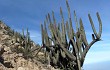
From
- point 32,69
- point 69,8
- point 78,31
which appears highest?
point 69,8

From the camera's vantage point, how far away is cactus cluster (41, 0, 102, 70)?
578 inches

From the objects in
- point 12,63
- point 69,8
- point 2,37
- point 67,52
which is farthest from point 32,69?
point 2,37

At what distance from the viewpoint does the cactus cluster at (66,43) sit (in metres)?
14.7

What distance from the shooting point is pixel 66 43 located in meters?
15.6

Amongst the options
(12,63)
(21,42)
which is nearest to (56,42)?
(12,63)

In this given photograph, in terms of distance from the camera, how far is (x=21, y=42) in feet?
68.6

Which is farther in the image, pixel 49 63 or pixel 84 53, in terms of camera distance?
pixel 49 63

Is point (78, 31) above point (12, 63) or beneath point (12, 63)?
above

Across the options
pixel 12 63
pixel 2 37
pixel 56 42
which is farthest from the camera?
pixel 2 37

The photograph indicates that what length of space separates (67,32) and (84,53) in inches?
65.5

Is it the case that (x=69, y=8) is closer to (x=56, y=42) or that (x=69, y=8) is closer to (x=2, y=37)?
(x=56, y=42)

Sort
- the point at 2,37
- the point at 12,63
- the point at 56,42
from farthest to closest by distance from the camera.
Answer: the point at 2,37, the point at 56,42, the point at 12,63

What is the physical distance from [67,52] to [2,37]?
22.8 feet

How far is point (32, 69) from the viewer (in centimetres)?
1530
